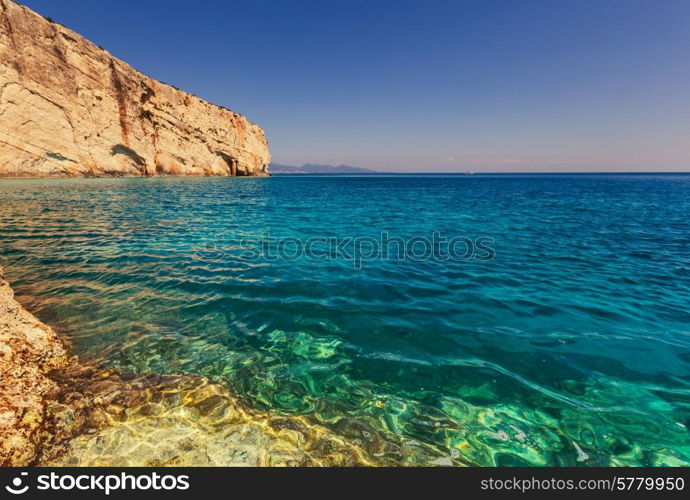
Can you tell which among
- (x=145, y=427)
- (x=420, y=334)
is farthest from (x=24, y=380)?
(x=420, y=334)

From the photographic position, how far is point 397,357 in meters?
4.89

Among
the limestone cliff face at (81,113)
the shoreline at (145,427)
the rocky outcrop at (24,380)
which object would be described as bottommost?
the shoreline at (145,427)

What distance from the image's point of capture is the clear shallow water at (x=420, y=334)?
3.62 meters

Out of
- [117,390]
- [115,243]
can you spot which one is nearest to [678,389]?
[117,390]

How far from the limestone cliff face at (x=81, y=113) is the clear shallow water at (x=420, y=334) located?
42.4 meters

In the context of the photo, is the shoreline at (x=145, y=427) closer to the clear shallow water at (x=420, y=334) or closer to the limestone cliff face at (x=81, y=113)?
the clear shallow water at (x=420, y=334)

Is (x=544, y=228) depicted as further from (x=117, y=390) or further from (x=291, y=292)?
(x=117, y=390)

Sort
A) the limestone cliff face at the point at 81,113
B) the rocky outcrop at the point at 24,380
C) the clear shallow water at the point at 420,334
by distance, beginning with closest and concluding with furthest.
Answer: the rocky outcrop at the point at 24,380, the clear shallow water at the point at 420,334, the limestone cliff face at the point at 81,113

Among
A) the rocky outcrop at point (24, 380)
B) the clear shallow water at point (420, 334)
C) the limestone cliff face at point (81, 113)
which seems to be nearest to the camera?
the rocky outcrop at point (24, 380)

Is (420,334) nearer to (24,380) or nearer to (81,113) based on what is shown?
(24,380)

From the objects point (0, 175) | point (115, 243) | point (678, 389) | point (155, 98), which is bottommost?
point (678, 389)

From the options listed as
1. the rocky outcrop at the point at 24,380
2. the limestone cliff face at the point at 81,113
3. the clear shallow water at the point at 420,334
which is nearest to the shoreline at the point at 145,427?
the rocky outcrop at the point at 24,380

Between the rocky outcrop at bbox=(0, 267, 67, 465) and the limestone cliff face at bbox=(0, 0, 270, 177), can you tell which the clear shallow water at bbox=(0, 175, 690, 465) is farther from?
the limestone cliff face at bbox=(0, 0, 270, 177)

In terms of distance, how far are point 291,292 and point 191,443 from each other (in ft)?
14.5
